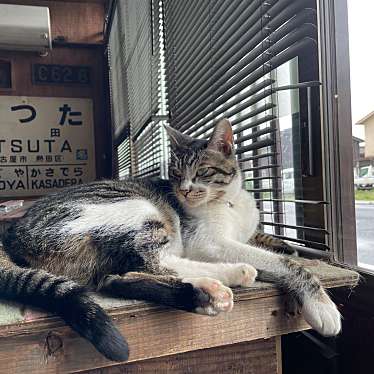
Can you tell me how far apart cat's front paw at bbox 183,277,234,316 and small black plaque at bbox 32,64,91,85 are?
2.81 metres

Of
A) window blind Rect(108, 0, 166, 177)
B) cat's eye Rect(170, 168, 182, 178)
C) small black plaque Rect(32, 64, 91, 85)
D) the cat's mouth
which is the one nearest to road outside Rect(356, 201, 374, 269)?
the cat's mouth

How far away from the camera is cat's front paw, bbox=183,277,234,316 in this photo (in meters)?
0.62

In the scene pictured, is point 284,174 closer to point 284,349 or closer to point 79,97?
point 284,349

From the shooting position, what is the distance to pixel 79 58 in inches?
124

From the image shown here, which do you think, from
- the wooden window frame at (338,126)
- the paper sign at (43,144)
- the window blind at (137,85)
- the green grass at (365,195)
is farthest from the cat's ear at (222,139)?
the paper sign at (43,144)

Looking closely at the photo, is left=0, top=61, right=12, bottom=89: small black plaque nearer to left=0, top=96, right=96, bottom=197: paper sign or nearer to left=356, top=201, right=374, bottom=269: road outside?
left=0, top=96, right=96, bottom=197: paper sign

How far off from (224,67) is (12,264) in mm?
868

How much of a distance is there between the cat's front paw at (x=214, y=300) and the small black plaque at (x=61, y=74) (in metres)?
2.81

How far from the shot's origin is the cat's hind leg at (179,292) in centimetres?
62

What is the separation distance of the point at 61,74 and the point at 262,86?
2467 mm

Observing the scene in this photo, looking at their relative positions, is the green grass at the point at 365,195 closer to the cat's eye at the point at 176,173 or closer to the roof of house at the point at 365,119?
the roof of house at the point at 365,119

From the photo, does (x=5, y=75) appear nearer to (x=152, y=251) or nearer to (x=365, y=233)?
(x=152, y=251)

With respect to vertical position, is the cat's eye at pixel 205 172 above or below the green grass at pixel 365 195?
above

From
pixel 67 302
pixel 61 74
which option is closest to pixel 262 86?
pixel 67 302
